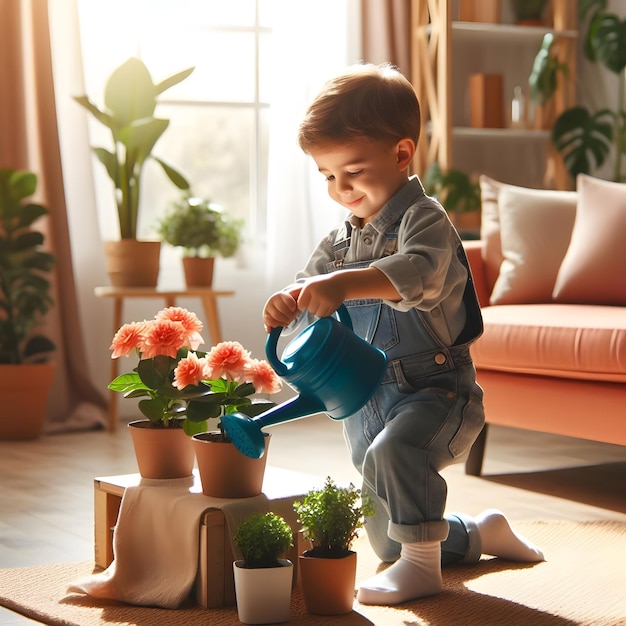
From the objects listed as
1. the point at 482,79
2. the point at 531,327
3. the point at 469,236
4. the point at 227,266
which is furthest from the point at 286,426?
the point at 482,79

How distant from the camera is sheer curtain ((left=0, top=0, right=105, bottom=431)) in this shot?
3754 mm

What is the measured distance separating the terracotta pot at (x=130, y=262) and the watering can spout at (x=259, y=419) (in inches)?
82.1

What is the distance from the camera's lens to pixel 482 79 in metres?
→ 4.51

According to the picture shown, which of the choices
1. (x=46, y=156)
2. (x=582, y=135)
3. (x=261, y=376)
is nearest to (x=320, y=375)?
(x=261, y=376)

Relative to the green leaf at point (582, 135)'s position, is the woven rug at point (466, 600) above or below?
below

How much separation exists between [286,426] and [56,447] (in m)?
0.86

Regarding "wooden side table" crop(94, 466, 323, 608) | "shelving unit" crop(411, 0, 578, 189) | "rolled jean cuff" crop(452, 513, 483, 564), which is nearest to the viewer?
"wooden side table" crop(94, 466, 323, 608)

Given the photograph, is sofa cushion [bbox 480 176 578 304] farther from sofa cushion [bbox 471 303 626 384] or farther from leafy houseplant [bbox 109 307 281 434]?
leafy houseplant [bbox 109 307 281 434]

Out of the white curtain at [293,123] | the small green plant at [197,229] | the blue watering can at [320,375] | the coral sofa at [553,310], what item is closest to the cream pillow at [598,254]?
the coral sofa at [553,310]

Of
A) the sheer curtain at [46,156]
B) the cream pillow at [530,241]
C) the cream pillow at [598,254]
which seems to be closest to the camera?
the cream pillow at [598,254]

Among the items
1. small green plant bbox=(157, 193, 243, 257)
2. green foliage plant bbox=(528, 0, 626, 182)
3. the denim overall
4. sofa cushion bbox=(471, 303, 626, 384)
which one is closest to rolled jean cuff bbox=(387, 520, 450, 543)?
the denim overall

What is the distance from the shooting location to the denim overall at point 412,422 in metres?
1.69

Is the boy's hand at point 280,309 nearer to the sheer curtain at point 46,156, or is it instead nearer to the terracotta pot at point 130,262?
the terracotta pot at point 130,262

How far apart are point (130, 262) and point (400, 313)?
6.59 ft
